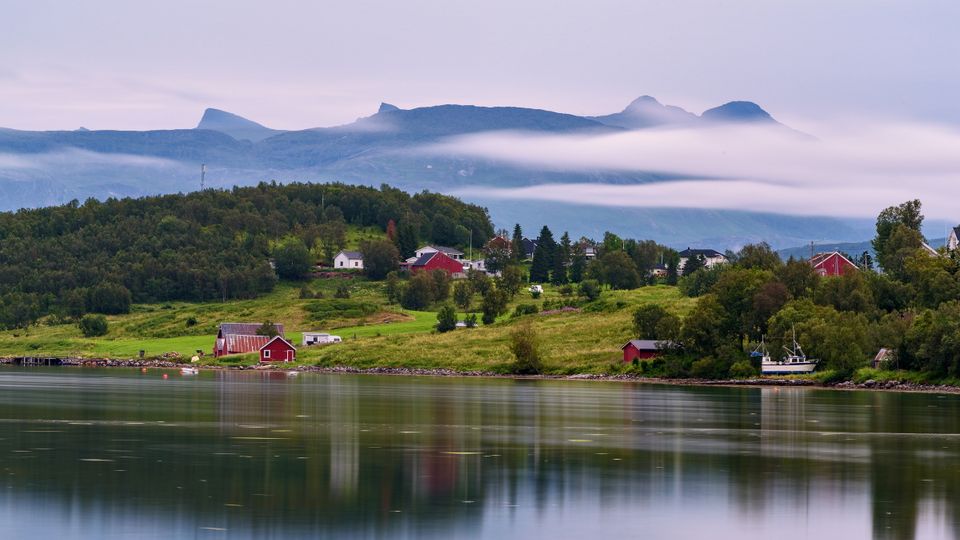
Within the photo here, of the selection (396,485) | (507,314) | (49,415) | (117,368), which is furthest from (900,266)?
(396,485)

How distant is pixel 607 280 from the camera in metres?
196

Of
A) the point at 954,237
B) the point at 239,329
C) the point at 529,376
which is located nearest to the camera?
the point at 529,376

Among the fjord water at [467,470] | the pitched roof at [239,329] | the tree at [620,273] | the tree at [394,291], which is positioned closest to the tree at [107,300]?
the tree at [394,291]

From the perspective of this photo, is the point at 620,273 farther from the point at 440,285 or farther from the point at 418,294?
the point at 418,294

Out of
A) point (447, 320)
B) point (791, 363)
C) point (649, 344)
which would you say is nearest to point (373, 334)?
point (447, 320)

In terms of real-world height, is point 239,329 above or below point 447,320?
below

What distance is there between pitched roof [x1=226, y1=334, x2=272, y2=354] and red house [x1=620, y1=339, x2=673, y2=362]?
4384cm

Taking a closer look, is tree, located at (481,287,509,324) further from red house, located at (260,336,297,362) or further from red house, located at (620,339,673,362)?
red house, located at (620,339,673,362)

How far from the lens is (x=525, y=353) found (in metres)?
128

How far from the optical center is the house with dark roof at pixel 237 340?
497ft

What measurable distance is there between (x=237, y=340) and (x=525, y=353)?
3849 centimetres

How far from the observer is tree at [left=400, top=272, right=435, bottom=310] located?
Answer: 18788 centimetres

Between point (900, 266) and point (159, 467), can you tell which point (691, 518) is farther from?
point (900, 266)

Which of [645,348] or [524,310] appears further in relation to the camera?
[524,310]
